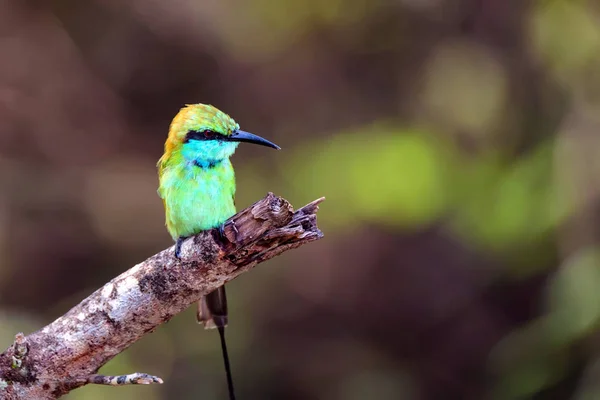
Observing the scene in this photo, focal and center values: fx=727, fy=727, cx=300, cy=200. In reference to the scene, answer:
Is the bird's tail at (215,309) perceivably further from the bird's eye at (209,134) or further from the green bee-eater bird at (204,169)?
the bird's eye at (209,134)

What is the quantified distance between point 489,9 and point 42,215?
11.5 feet

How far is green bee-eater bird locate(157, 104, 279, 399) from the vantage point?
104 inches

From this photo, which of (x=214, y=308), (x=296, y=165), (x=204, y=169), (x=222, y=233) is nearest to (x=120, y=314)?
(x=222, y=233)

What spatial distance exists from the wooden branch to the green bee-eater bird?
1.51 feet

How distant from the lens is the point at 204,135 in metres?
2.71

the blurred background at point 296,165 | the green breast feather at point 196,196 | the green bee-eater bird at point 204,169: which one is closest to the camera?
the green breast feather at point 196,196

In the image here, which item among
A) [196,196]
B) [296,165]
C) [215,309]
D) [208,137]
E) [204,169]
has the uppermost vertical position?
[296,165]

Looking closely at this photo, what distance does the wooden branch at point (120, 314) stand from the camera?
2092 mm

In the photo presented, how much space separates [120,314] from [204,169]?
2.38 ft

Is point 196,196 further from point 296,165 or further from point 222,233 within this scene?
point 296,165

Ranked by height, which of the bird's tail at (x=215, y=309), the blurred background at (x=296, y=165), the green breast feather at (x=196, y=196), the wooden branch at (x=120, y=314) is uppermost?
the blurred background at (x=296, y=165)

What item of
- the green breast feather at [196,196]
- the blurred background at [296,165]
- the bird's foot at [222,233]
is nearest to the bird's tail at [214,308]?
the green breast feather at [196,196]

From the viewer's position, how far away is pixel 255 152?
5.31 m

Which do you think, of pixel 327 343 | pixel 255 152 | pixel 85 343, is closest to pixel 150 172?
pixel 255 152
